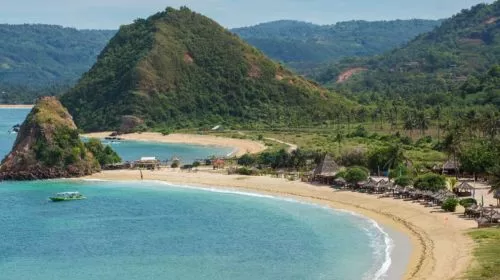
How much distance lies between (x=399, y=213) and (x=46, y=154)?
183 ft

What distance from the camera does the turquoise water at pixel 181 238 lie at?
54.5 metres

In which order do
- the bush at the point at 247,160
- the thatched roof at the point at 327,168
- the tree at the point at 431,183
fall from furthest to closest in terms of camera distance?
1. the bush at the point at 247,160
2. the thatched roof at the point at 327,168
3. the tree at the point at 431,183

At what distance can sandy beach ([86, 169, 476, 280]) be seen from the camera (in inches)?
2044

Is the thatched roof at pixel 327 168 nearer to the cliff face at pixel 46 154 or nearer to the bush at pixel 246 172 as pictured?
the bush at pixel 246 172

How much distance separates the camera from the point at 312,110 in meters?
197

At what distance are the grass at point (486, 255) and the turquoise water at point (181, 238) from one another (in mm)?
6680

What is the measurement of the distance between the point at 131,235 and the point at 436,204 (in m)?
28.4

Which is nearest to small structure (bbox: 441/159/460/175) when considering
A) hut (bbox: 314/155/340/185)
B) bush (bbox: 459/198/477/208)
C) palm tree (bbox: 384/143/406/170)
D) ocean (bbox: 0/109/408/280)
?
palm tree (bbox: 384/143/406/170)

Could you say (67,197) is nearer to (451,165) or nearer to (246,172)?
(246,172)

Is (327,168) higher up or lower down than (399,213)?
higher up

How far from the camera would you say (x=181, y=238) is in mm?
66500

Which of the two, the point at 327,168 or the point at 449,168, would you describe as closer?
the point at 327,168

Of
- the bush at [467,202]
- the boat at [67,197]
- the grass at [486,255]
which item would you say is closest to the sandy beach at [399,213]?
the grass at [486,255]

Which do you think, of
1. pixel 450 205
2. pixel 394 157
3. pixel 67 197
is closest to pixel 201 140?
pixel 67 197
